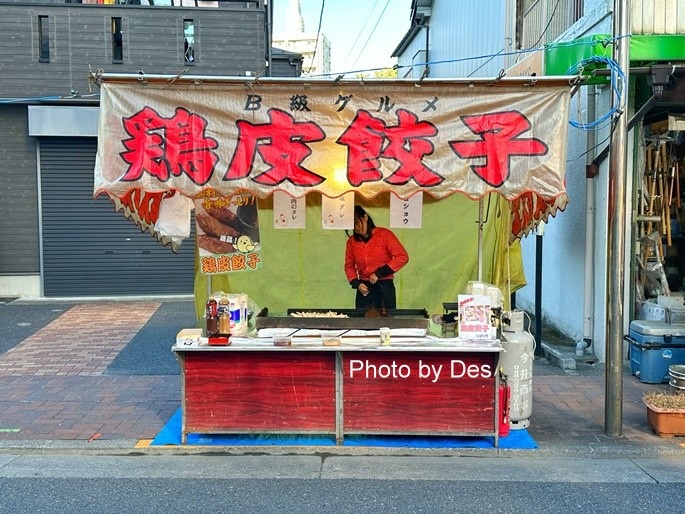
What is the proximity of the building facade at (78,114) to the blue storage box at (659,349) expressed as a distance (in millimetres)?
9925

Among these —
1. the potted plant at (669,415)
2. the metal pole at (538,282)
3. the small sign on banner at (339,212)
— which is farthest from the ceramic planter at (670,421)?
the small sign on banner at (339,212)

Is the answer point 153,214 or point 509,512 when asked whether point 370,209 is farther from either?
point 509,512

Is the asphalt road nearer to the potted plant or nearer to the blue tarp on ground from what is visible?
the blue tarp on ground

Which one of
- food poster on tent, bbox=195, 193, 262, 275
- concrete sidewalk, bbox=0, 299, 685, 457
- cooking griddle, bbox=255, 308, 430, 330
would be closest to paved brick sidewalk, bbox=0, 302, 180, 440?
concrete sidewalk, bbox=0, 299, 685, 457

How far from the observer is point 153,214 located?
701cm

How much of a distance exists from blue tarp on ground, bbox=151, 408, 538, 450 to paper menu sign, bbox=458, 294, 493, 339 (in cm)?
101

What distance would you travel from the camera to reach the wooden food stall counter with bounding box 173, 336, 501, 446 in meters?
5.86

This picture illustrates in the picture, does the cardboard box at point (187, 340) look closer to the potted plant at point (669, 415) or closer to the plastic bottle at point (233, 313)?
the plastic bottle at point (233, 313)

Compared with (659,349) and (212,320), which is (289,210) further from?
(659,349)

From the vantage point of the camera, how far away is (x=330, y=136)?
18.6 feet

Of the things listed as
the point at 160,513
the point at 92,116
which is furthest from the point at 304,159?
the point at 92,116

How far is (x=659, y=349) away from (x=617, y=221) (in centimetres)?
279

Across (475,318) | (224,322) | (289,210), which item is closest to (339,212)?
(289,210)

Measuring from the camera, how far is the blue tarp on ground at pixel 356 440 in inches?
235
